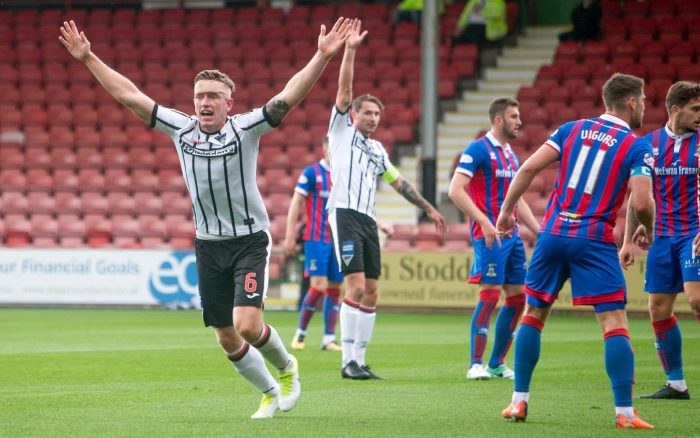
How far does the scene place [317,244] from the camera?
1355cm

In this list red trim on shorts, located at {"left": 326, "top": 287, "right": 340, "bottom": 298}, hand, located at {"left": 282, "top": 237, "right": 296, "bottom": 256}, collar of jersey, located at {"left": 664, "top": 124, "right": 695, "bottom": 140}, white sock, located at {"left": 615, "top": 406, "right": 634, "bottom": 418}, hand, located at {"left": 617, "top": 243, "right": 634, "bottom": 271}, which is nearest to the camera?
white sock, located at {"left": 615, "top": 406, "right": 634, "bottom": 418}

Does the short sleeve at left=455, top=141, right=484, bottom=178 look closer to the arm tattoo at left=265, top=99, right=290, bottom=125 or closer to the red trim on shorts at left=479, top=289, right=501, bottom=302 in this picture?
the red trim on shorts at left=479, top=289, right=501, bottom=302

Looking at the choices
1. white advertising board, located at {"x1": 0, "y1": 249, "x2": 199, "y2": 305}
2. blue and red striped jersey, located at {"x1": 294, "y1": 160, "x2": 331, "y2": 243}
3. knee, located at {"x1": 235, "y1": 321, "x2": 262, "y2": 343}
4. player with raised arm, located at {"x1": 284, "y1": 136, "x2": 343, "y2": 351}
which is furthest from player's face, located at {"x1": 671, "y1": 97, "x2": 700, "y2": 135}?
white advertising board, located at {"x1": 0, "y1": 249, "x2": 199, "y2": 305}

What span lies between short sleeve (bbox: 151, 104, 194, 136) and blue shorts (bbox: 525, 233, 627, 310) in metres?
2.28

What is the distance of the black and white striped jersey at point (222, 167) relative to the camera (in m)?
7.22

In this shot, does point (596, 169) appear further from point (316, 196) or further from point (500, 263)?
point (316, 196)

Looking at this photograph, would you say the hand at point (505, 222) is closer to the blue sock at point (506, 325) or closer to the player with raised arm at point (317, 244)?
the blue sock at point (506, 325)

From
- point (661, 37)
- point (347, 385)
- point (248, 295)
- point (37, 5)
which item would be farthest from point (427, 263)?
point (37, 5)

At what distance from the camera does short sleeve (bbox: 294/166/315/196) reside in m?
13.4

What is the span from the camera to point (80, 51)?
7.28 meters

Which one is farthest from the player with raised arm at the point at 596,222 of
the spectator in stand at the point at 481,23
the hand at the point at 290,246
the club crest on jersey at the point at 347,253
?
the spectator in stand at the point at 481,23

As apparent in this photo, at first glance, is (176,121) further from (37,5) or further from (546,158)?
(37,5)

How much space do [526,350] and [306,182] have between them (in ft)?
21.8

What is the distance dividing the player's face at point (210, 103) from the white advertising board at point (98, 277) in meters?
Answer: 13.0
